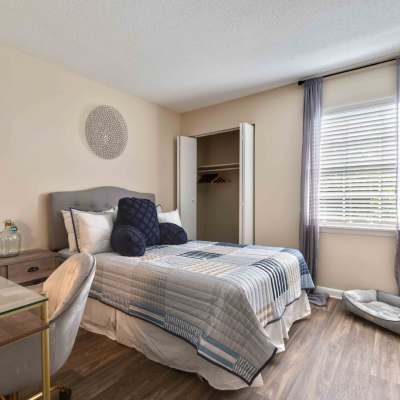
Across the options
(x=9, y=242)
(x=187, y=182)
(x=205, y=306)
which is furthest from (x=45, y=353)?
(x=187, y=182)

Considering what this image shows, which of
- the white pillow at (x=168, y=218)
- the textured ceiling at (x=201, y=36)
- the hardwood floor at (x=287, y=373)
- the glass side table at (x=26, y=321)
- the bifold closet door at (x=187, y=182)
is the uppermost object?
the textured ceiling at (x=201, y=36)

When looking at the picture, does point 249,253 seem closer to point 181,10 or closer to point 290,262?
point 290,262

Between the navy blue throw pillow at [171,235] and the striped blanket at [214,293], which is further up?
the navy blue throw pillow at [171,235]

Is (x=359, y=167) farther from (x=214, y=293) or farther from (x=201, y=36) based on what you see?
(x=214, y=293)

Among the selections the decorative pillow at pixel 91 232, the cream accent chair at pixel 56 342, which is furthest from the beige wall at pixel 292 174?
the cream accent chair at pixel 56 342

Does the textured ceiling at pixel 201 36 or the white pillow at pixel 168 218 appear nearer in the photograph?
the textured ceiling at pixel 201 36

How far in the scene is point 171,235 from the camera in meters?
2.94

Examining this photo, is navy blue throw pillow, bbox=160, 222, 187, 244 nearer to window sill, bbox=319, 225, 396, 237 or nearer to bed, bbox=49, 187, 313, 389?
bed, bbox=49, 187, 313, 389

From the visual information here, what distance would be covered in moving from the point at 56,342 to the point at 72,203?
77.4 inches

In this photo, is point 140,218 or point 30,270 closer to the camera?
point 30,270

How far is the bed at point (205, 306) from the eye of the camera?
1.51 metres

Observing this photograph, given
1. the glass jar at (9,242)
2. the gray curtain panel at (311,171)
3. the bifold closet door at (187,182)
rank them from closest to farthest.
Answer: the glass jar at (9,242)
the gray curtain panel at (311,171)
the bifold closet door at (187,182)

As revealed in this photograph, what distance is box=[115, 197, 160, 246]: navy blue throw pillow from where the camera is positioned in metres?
2.71

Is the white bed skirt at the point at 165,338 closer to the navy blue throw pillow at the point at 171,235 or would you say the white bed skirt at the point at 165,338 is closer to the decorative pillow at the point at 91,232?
the decorative pillow at the point at 91,232
